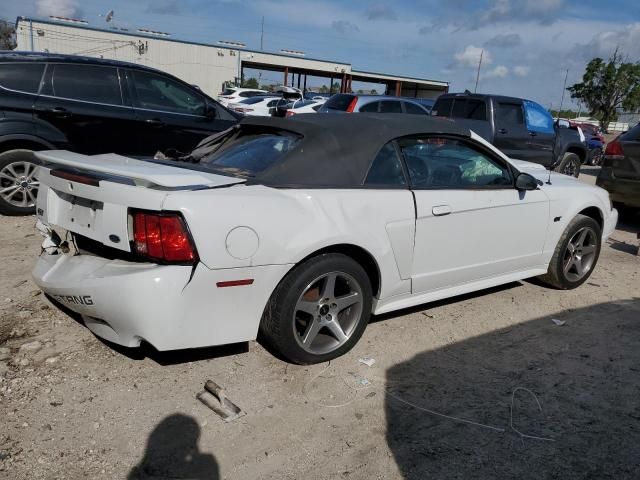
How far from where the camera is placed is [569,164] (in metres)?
12.3

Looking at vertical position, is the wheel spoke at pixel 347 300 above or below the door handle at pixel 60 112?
below

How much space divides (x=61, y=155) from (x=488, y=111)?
8281 millimetres

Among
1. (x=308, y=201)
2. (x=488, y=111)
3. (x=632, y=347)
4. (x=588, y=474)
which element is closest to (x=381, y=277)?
(x=308, y=201)

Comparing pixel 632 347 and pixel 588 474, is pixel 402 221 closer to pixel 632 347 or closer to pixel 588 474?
pixel 588 474

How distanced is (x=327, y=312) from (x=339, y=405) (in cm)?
59

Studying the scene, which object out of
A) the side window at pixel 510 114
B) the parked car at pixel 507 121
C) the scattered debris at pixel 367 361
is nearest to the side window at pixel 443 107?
the parked car at pixel 507 121

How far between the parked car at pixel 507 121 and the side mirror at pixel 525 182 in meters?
5.89

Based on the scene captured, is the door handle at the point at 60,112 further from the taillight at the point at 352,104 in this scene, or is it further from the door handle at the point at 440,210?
the taillight at the point at 352,104

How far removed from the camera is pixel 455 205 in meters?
3.84

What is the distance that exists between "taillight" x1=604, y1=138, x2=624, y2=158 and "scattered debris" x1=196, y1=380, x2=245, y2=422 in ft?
23.1

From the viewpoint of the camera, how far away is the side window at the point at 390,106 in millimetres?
12422

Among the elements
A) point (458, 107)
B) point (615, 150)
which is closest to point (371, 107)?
point (458, 107)

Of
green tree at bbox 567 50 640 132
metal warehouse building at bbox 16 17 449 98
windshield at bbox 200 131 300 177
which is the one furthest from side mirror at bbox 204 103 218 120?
green tree at bbox 567 50 640 132

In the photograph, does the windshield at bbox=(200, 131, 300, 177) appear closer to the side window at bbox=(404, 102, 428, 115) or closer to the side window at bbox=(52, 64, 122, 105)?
the side window at bbox=(52, 64, 122, 105)
